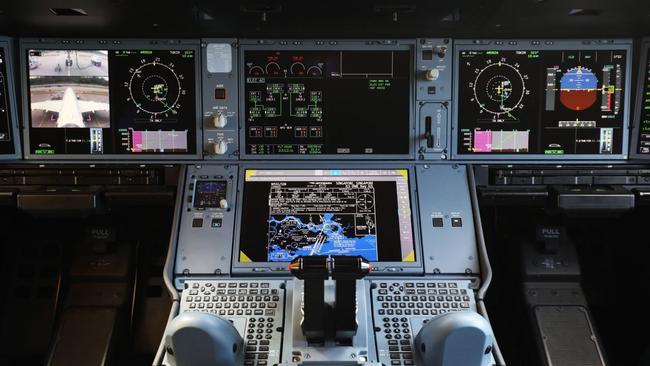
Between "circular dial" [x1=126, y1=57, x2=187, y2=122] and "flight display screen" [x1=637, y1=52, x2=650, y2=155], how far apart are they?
266cm

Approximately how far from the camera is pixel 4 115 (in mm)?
3197

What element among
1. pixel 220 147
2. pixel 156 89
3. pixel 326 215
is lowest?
pixel 326 215

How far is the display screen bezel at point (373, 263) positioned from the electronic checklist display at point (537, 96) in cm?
42

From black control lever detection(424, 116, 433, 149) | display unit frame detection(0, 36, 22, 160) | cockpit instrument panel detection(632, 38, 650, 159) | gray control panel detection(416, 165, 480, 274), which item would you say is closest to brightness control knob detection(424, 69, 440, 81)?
black control lever detection(424, 116, 433, 149)

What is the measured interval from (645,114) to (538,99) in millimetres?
629

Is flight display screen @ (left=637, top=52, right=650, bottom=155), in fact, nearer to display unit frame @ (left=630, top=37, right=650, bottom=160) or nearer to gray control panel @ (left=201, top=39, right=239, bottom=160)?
display unit frame @ (left=630, top=37, right=650, bottom=160)

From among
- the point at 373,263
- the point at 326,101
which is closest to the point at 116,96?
the point at 326,101

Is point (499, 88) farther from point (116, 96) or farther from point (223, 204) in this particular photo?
point (116, 96)

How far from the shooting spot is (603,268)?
138 inches

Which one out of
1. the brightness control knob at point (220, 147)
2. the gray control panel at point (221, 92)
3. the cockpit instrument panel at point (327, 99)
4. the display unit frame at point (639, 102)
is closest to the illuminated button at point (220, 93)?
the gray control panel at point (221, 92)

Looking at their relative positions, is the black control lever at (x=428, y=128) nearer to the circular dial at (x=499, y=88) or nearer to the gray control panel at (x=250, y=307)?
the circular dial at (x=499, y=88)

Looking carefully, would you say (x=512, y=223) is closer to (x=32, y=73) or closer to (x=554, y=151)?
(x=554, y=151)

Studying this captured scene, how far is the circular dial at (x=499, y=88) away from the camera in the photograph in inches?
127

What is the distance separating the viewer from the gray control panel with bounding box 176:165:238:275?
2.91m
